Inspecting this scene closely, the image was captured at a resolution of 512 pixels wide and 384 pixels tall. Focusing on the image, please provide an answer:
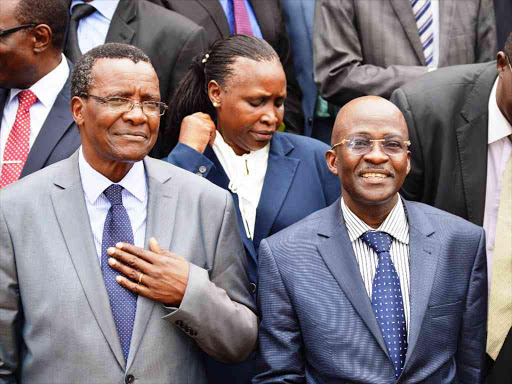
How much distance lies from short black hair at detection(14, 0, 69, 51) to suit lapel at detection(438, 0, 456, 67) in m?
2.19

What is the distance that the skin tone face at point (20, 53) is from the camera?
14.3 feet

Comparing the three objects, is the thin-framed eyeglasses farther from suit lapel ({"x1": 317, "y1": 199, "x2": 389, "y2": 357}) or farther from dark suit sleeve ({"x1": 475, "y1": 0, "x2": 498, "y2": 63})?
dark suit sleeve ({"x1": 475, "y1": 0, "x2": 498, "y2": 63})

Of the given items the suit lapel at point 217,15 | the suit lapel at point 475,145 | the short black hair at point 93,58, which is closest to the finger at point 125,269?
the short black hair at point 93,58

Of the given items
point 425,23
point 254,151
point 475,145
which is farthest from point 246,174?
point 425,23

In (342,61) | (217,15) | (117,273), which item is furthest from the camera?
(217,15)

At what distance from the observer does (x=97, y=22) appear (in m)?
5.02

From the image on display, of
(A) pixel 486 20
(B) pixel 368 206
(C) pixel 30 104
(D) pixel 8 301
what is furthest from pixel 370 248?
(A) pixel 486 20

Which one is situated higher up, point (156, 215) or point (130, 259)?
point (156, 215)

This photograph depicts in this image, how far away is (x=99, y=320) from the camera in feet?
10.8

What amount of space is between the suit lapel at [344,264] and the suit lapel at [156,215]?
2.08ft

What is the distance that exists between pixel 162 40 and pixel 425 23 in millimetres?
1575

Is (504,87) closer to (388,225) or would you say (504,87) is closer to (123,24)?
(388,225)

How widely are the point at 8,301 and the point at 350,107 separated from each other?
5.43ft

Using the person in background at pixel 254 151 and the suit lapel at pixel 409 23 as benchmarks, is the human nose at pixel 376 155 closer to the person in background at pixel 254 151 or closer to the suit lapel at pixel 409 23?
the person in background at pixel 254 151
